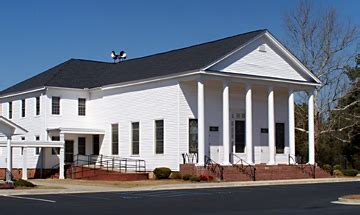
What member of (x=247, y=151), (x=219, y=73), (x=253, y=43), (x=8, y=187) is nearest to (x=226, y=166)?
(x=247, y=151)

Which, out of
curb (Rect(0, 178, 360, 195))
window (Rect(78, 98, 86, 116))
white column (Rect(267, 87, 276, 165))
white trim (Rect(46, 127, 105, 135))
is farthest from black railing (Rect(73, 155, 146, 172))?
curb (Rect(0, 178, 360, 195))

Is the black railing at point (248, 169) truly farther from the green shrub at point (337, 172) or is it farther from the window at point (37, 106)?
the window at point (37, 106)

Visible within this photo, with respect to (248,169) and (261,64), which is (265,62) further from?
(248,169)

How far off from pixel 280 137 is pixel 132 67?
13.0m

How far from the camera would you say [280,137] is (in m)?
47.4

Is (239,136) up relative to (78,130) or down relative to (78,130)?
down

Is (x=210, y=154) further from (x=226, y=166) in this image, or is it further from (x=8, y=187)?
(x=8, y=187)

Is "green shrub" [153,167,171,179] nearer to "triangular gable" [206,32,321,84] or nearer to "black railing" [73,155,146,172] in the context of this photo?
"black railing" [73,155,146,172]

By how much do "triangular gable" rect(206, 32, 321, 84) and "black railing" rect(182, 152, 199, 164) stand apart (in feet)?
19.3

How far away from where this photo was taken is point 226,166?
40.0 metres

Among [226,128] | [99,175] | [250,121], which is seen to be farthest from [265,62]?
[99,175]

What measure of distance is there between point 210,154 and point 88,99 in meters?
12.4

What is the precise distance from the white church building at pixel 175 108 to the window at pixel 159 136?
0.23 ft

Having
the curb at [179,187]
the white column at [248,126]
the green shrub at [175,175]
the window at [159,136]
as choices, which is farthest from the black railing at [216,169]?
the window at [159,136]
